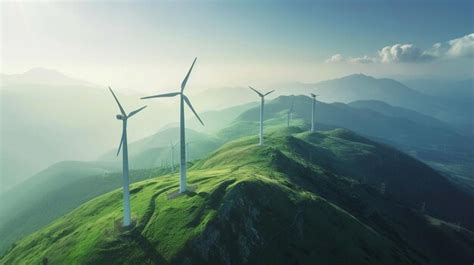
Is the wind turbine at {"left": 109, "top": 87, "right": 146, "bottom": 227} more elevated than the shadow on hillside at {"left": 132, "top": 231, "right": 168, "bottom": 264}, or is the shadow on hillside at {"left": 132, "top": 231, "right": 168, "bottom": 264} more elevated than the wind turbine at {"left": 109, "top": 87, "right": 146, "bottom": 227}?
the wind turbine at {"left": 109, "top": 87, "right": 146, "bottom": 227}

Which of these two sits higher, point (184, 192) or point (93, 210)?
point (184, 192)

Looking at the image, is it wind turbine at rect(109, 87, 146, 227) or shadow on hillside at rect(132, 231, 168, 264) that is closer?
shadow on hillside at rect(132, 231, 168, 264)

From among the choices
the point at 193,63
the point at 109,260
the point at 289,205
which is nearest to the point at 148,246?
the point at 109,260

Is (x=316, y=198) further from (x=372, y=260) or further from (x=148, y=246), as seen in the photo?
(x=148, y=246)

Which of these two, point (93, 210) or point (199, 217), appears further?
point (93, 210)

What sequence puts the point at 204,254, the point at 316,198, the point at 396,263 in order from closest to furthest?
the point at 204,254
the point at 396,263
the point at 316,198

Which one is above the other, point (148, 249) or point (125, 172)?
point (125, 172)

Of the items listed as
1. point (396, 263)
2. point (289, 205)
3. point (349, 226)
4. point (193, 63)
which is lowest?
point (396, 263)

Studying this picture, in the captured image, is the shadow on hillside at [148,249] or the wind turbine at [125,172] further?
the wind turbine at [125,172]

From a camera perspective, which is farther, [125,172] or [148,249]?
[125,172]

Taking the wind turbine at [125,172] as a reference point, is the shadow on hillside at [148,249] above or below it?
below

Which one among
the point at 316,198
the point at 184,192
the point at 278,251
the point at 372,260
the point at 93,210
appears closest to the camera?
the point at 278,251
